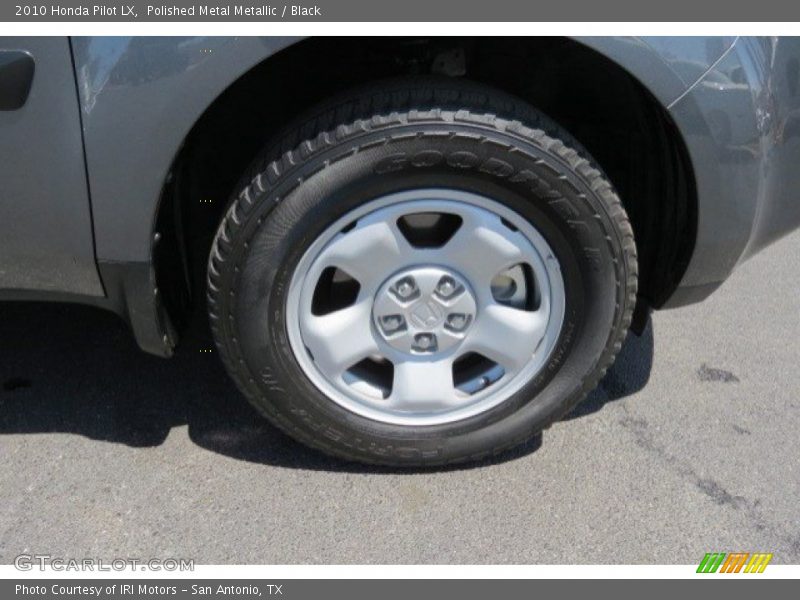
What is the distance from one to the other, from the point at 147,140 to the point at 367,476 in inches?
40.7

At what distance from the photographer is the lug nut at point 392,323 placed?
2.15 metres

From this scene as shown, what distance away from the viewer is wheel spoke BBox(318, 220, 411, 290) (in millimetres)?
2021

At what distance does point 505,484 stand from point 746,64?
3.88ft

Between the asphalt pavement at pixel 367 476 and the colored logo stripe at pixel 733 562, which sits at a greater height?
the colored logo stripe at pixel 733 562

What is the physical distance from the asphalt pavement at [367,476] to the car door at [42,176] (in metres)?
0.55

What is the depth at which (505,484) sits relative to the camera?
2.28 m

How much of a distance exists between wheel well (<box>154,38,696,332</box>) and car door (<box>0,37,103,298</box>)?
20 centimetres

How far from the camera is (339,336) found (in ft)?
7.03

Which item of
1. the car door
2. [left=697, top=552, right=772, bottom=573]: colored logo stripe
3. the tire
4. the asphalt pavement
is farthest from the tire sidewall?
[left=697, top=552, right=772, bottom=573]: colored logo stripe

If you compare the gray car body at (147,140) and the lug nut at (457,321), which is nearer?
the gray car body at (147,140)

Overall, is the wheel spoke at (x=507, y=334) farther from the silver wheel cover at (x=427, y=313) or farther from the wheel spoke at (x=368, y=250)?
the wheel spoke at (x=368, y=250)

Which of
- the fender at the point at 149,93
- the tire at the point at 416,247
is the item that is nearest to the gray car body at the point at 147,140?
the fender at the point at 149,93

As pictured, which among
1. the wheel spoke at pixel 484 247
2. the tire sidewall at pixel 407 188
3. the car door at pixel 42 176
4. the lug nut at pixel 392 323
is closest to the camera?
the car door at pixel 42 176

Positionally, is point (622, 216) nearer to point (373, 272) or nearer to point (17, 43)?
point (373, 272)
